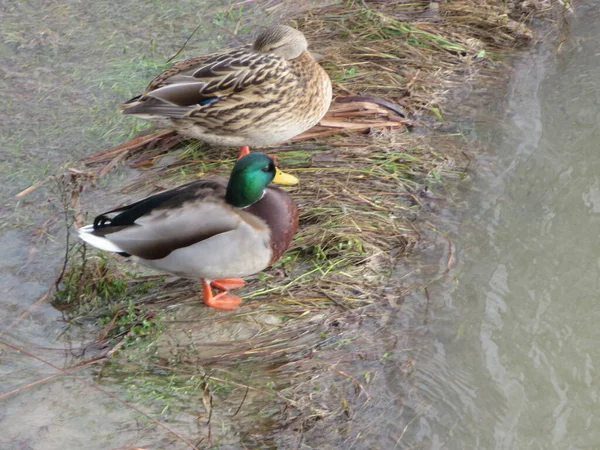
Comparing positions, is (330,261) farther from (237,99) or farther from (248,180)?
(237,99)

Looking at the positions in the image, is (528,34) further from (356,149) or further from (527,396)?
(527,396)

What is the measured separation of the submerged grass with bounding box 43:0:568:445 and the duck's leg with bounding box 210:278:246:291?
2.1 inches

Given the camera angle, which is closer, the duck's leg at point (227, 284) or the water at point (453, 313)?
the water at point (453, 313)

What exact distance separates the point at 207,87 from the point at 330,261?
1.19 meters

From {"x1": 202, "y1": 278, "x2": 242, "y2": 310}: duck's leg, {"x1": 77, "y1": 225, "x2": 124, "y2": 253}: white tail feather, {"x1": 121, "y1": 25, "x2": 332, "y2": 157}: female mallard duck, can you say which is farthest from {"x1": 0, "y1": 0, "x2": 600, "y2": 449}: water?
{"x1": 121, "y1": 25, "x2": 332, "y2": 157}: female mallard duck

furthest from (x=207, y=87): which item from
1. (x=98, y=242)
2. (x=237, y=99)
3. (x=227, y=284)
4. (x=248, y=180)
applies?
(x=98, y=242)

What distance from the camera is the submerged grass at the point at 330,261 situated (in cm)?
368

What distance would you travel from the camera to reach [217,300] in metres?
4.22

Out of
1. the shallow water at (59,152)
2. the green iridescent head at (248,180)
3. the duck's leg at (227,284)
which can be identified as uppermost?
the green iridescent head at (248,180)

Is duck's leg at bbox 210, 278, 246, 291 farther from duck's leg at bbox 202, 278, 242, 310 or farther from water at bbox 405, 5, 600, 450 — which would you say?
water at bbox 405, 5, 600, 450

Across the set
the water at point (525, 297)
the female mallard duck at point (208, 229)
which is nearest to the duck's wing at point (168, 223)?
the female mallard duck at point (208, 229)

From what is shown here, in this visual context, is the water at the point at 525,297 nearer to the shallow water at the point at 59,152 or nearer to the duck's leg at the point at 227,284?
the duck's leg at the point at 227,284

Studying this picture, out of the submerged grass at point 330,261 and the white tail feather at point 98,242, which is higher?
the white tail feather at point 98,242

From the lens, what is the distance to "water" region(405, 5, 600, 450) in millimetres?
3521
